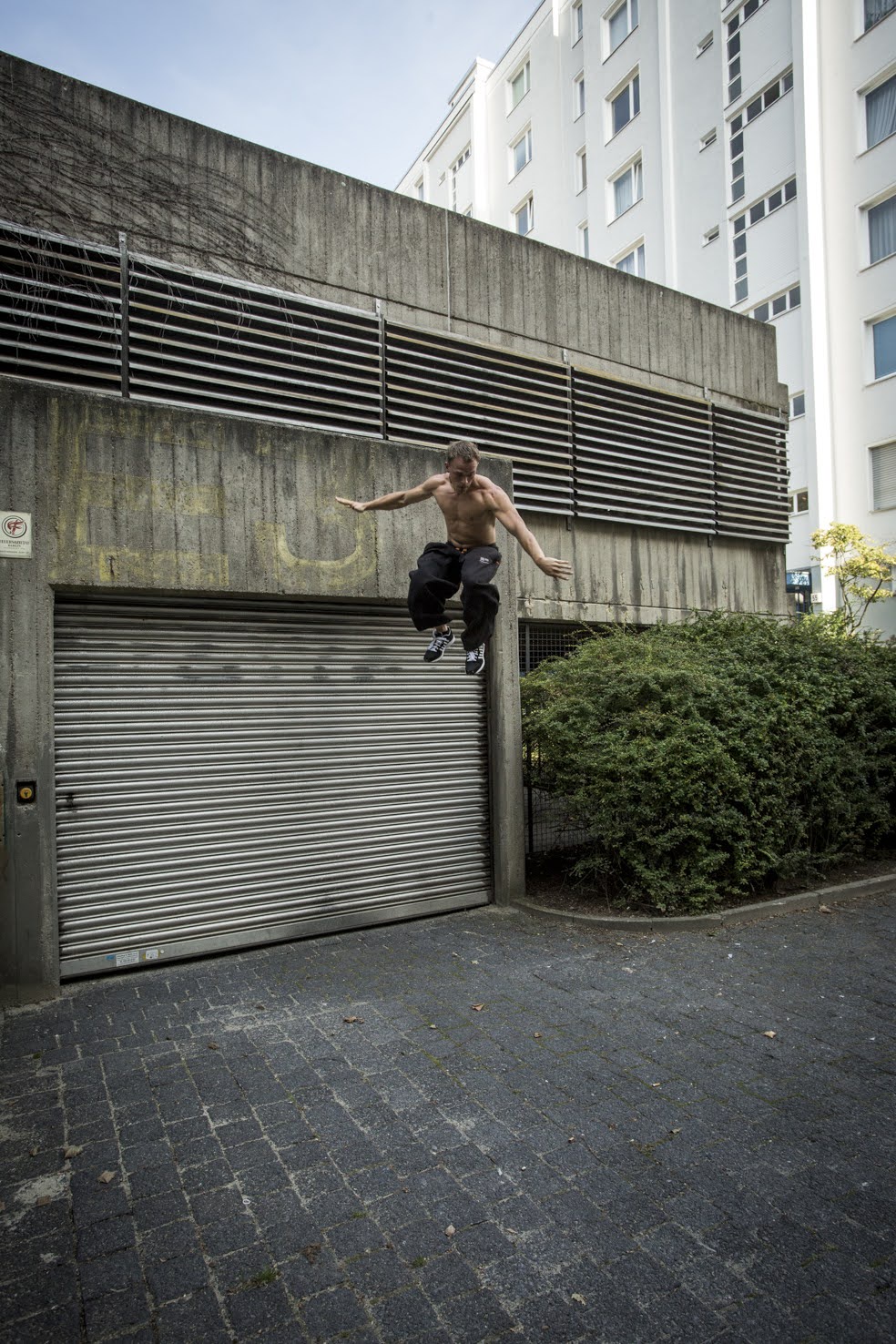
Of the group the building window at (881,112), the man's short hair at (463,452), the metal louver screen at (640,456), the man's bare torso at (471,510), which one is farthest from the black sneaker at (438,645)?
the building window at (881,112)

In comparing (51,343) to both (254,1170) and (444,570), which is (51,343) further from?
(254,1170)

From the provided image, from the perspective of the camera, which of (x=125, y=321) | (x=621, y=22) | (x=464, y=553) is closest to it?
(x=464, y=553)

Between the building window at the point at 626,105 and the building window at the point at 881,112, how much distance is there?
26.0ft

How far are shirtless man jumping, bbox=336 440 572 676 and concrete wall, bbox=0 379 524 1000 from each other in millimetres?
1658

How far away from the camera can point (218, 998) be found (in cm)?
533

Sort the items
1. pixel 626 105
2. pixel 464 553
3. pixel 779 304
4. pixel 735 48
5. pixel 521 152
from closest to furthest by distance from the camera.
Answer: pixel 464 553, pixel 779 304, pixel 735 48, pixel 626 105, pixel 521 152

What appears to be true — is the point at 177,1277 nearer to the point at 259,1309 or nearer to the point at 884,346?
the point at 259,1309

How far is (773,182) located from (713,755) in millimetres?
22557

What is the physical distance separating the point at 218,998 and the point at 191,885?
3.79 ft

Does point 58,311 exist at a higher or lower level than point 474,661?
higher

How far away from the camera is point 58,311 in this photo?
23.6 ft

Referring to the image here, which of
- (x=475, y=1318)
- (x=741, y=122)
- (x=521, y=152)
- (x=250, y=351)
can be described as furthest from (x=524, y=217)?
(x=475, y=1318)

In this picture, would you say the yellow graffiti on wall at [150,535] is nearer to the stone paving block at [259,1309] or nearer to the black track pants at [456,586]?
the black track pants at [456,586]

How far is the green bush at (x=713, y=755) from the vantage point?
693cm
